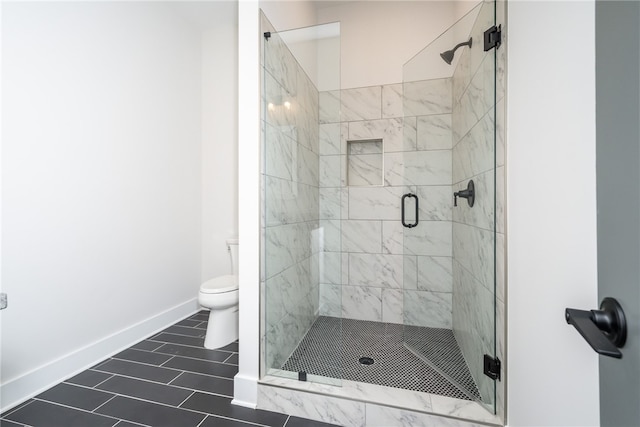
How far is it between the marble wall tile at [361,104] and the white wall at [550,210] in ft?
5.16

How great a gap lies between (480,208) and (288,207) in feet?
3.83

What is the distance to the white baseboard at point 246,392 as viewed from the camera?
165cm

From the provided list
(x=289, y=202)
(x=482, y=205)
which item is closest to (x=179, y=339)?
(x=289, y=202)

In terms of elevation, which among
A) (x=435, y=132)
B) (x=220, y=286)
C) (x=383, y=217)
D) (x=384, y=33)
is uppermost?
(x=384, y=33)

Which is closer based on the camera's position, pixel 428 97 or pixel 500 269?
pixel 500 269

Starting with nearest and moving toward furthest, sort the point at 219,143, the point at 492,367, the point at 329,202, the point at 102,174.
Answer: the point at 492,367 < the point at 102,174 < the point at 329,202 < the point at 219,143

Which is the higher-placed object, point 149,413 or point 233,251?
point 233,251

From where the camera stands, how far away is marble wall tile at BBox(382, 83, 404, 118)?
8.91ft

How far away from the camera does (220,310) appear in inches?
93.2

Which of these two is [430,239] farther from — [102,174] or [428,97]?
[102,174]

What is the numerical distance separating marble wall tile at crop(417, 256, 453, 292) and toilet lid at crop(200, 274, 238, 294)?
4.99 ft

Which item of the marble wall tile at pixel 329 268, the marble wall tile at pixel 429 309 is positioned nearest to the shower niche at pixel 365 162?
the marble wall tile at pixel 329 268

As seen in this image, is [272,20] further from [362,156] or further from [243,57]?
[362,156]

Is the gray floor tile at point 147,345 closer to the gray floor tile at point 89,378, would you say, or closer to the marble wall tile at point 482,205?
the gray floor tile at point 89,378
